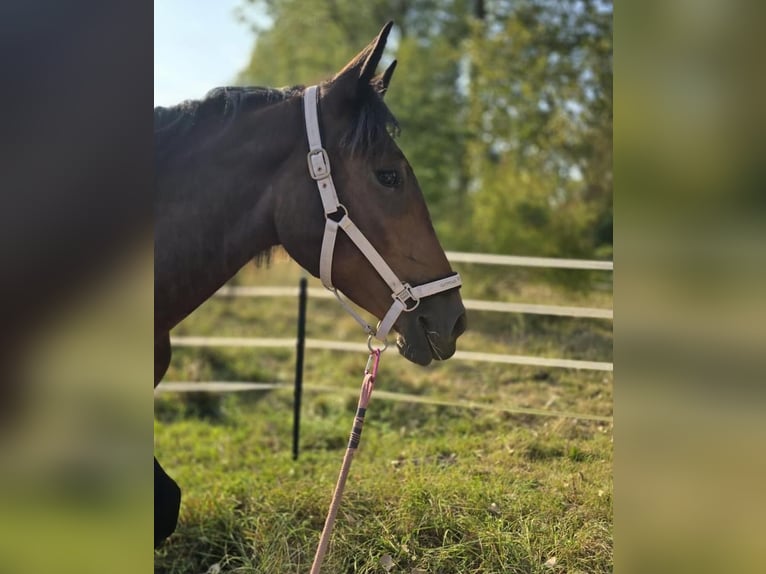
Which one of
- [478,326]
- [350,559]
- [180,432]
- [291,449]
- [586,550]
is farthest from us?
[478,326]

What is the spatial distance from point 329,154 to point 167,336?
3.60 feet

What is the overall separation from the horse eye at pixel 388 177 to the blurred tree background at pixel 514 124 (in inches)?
210

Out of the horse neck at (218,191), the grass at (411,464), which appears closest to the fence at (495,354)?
the grass at (411,464)

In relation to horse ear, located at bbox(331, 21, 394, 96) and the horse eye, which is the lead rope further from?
horse ear, located at bbox(331, 21, 394, 96)

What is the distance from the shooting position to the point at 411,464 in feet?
10.2

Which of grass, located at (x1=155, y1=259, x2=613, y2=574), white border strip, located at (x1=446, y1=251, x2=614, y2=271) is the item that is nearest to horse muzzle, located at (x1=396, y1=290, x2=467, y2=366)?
grass, located at (x1=155, y1=259, x2=613, y2=574)

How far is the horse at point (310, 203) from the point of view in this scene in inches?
87.2

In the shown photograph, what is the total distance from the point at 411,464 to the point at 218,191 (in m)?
1.73

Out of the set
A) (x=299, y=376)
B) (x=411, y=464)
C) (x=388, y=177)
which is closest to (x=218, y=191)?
(x=388, y=177)

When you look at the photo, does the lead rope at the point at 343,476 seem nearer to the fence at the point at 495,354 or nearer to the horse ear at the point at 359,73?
the horse ear at the point at 359,73
